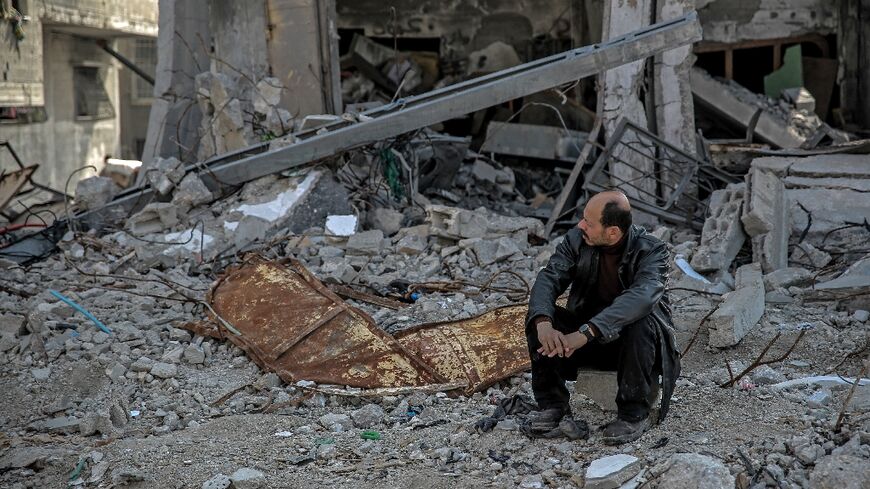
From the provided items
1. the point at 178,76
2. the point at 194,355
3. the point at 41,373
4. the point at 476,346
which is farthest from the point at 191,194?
the point at 476,346

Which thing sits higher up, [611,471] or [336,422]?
[611,471]

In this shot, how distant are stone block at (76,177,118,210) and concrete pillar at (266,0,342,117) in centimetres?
202

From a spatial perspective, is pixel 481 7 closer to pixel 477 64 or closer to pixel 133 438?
pixel 477 64

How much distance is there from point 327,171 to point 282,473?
5331 millimetres

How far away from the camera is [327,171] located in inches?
392

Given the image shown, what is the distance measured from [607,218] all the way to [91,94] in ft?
66.4

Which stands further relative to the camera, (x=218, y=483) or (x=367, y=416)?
(x=367, y=416)

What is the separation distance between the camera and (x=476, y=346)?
248 inches

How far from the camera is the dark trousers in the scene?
4754 mm

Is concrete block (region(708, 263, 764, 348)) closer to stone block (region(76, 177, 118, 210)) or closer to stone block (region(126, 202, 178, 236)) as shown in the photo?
stone block (region(126, 202, 178, 236))

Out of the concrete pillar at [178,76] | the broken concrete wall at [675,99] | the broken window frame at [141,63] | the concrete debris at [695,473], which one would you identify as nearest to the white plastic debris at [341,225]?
the concrete pillar at [178,76]

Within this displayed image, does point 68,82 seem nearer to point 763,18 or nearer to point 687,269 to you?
point 763,18

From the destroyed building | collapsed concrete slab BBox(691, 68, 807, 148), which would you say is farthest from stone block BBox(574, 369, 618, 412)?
collapsed concrete slab BBox(691, 68, 807, 148)

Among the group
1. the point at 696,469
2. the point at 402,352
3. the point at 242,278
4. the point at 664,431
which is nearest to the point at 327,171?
the point at 242,278
